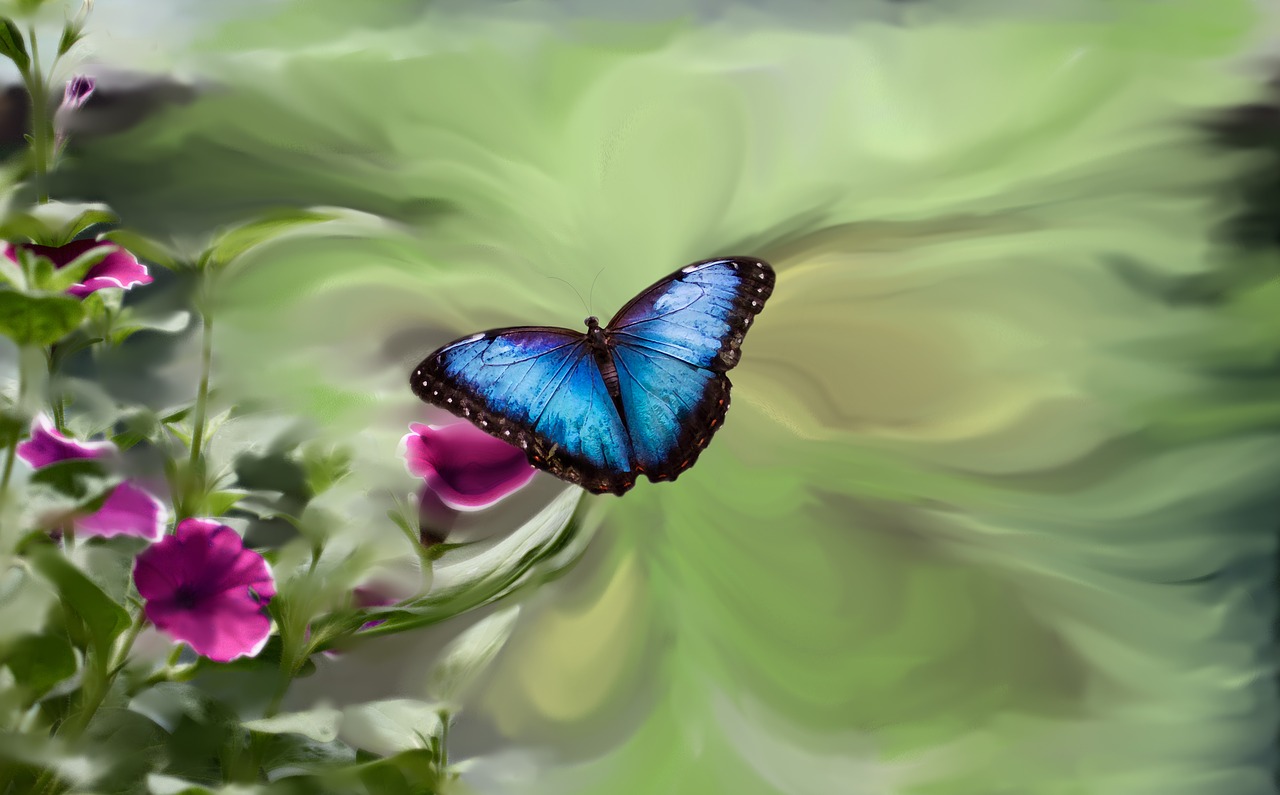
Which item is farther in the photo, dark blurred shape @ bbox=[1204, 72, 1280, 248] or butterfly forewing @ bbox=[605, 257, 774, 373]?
dark blurred shape @ bbox=[1204, 72, 1280, 248]

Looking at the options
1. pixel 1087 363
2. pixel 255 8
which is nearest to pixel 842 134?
pixel 1087 363

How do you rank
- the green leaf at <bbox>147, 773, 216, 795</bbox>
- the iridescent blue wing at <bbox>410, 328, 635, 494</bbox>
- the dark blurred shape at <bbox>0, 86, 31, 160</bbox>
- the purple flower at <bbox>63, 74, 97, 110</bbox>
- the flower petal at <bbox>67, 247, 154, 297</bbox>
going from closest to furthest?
1. the green leaf at <bbox>147, 773, 216, 795</bbox>
2. the flower petal at <bbox>67, 247, 154, 297</bbox>
3. the purple flower at <bbox>63, 74, 97, 110</bbox>
4. the iridescent blue wing at <bbox>410, 328, 635, 494</bbox>
5. the dark blurred shape at <bbox>0, 86, 31, 160</bbox>

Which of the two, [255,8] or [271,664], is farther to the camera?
[255,8]

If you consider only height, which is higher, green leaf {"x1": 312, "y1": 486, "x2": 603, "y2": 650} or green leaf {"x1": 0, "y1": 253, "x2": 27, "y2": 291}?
green leaf {"x1": 0, "y1": 253, "x2": 27, "y2": 291}

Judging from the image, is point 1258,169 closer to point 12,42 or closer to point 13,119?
point 12,42

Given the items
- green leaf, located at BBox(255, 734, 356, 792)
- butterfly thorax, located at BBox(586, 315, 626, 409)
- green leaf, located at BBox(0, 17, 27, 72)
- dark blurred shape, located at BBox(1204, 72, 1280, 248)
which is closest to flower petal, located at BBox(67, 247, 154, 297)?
green leaf, located at BBox(0, 17, 27, 72)

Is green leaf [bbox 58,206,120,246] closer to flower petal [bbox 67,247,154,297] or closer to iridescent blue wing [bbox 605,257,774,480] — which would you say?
flower petal [bbox 67,247,154,297]

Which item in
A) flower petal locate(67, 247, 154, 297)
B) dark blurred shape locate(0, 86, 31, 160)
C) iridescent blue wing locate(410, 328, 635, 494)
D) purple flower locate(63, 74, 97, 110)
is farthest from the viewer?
dark blurred shape locate(0, 86, 31, 160)

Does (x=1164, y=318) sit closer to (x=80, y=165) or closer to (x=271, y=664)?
(x=271, y=664)
